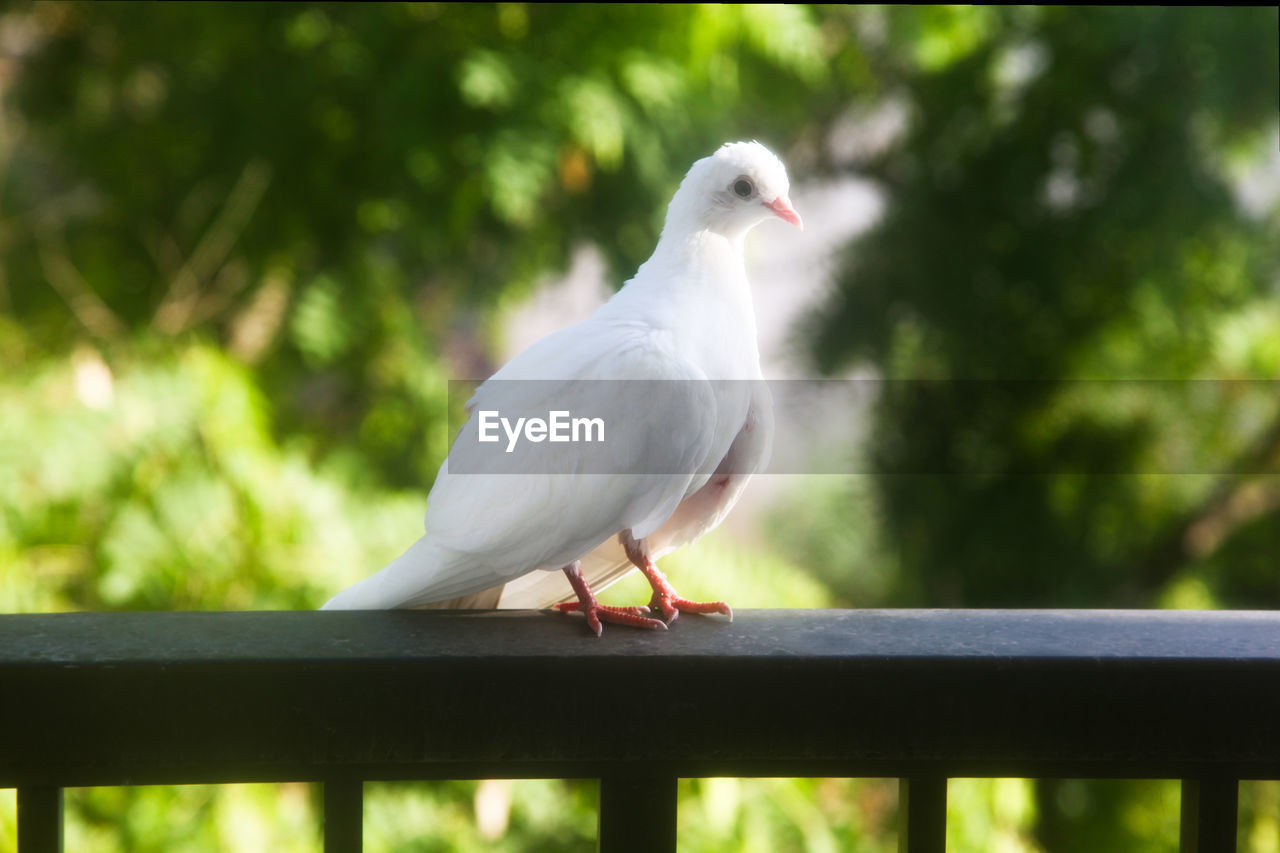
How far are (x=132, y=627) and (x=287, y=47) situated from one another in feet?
5.85

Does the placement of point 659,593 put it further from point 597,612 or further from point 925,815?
point 925,815

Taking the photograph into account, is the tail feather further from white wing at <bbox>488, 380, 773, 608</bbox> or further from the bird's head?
the bird's head

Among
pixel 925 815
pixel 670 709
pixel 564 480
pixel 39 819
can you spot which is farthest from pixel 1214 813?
pixel 39 819

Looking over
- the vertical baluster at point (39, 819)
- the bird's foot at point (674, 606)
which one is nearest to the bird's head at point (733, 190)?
the bird's foot at point (674, 606)

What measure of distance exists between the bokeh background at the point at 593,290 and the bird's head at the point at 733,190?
3.87ft

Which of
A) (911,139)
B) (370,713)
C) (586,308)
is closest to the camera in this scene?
(370,713)

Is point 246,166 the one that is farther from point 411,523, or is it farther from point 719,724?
point 719,724

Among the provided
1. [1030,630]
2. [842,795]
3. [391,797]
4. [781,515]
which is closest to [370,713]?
[1030,630]

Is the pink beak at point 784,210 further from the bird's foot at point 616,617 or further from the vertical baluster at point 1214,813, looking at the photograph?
the vertical baluster at point 1214,813

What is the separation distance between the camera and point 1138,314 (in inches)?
83.8

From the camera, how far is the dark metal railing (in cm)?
42

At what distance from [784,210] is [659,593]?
0.84 ft

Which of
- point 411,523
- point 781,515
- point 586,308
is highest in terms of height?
point 586,308

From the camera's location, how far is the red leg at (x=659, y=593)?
600 millimetres
